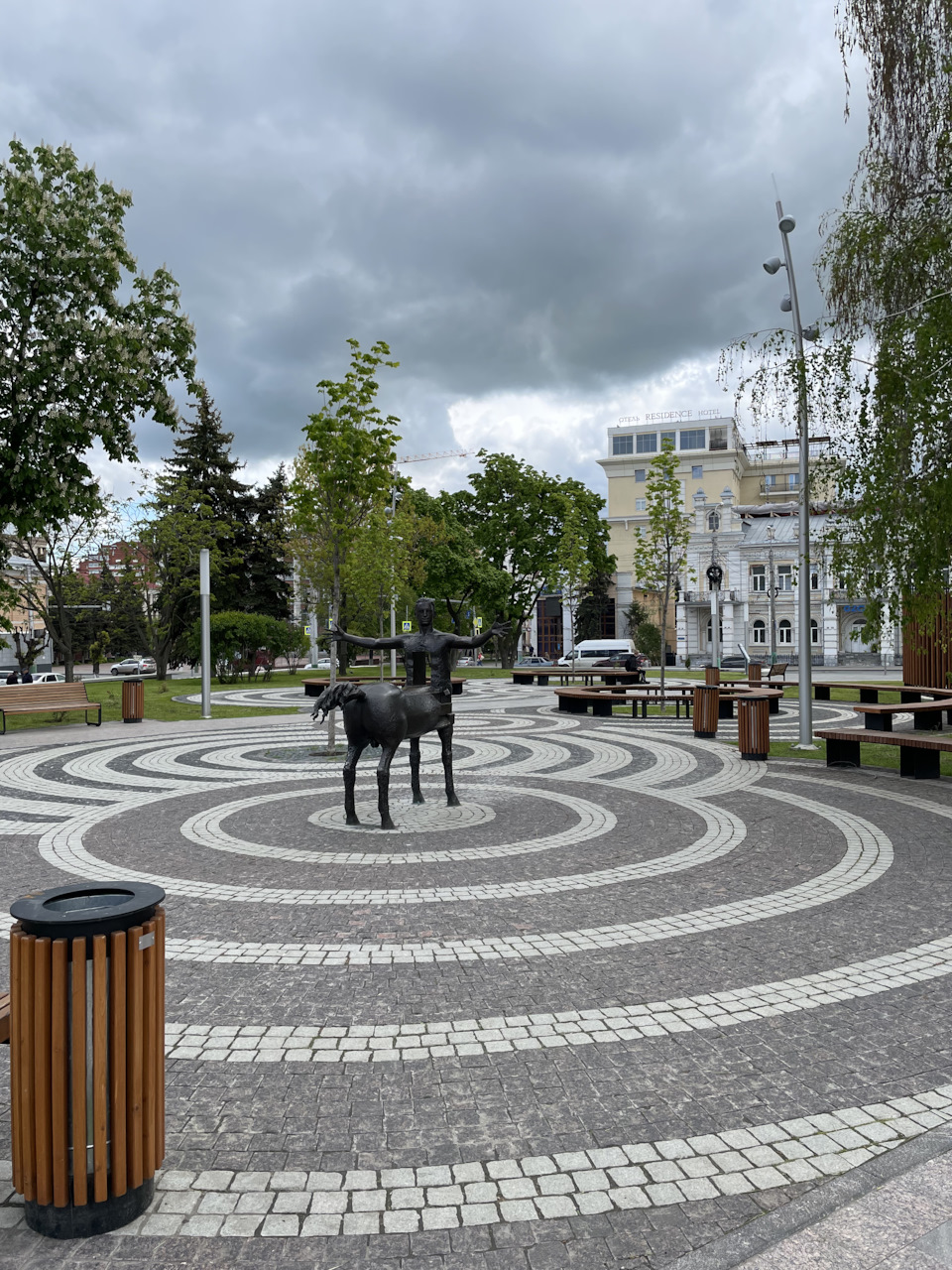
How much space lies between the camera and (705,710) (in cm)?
1642

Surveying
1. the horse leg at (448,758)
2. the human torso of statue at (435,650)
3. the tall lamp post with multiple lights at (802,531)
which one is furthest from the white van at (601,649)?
the human torso of statue at (435,650)

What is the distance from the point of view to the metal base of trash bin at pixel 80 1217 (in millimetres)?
2727

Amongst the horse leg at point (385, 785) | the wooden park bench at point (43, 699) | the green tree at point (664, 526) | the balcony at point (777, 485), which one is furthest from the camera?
the balcony at point (777, 485)

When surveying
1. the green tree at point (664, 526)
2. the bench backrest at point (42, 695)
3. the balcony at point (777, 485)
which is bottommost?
the bench backrest at point (42, 695)

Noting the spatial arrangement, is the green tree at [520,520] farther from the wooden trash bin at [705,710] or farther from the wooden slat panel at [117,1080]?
the wooden slat panel at [117,1080]

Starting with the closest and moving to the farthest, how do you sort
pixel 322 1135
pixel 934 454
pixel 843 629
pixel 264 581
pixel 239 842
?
pixel 322 1135, pixel 239 842, pixel 934 454, pixel 264 581, pixel 843 629

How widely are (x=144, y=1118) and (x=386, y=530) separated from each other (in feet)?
102

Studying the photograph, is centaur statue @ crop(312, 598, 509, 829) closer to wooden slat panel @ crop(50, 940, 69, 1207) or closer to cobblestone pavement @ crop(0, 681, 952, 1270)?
cobblestone pavement @ crop(0, 681, 952, 1270)

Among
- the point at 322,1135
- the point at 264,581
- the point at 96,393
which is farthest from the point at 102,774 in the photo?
the point at 264,581

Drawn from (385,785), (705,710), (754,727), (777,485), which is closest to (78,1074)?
(385,785)

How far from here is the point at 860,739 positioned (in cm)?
1174

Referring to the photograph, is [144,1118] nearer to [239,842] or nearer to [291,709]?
[239,842]

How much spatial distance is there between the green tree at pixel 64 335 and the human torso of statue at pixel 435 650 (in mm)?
9256

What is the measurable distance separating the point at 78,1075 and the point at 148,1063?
23 cm
